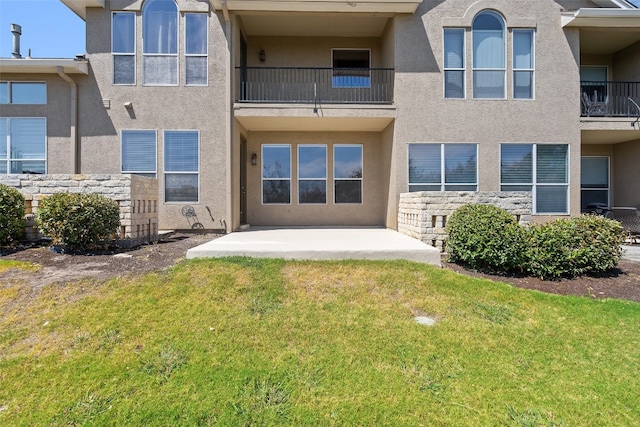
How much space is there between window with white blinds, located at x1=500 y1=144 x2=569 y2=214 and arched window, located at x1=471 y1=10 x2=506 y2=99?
178 centimetres

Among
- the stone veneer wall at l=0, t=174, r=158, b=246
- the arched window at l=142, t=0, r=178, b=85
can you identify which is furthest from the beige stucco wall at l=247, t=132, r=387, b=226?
the stone veneer wall at l=0, t=174, r=158, b=246

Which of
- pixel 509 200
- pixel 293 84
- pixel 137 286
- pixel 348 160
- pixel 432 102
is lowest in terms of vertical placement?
pixel 137 286

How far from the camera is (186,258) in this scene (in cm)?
615

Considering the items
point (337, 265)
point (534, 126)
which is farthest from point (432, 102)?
point (337, 265)

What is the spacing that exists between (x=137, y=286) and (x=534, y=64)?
11558 millimetres

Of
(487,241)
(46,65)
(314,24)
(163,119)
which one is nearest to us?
(487,241)

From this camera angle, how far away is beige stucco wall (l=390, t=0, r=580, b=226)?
9648mm

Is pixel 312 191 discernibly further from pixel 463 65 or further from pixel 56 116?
pixel 56 116

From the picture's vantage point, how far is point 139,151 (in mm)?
9641

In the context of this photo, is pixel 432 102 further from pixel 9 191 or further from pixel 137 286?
pixel 9 191

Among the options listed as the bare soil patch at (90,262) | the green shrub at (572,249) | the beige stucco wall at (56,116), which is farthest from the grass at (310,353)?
the beige stucco wall at (56,116)

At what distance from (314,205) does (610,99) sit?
10.6 metres

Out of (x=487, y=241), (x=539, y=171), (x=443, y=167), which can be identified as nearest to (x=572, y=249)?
(x=487, y=241)

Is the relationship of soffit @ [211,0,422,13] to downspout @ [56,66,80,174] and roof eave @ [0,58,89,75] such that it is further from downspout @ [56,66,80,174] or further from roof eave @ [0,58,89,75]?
downspout @ [56,66,80,174]
